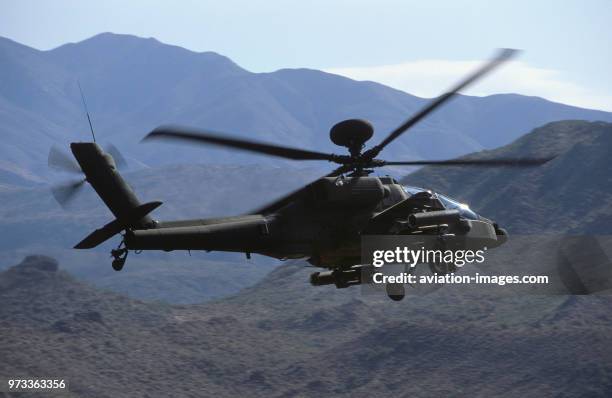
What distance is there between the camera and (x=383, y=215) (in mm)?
36312

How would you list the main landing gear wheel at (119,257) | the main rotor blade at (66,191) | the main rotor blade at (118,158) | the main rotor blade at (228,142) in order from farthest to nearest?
the main rotor blade at (118,158), the main rotor blade at (66,191), the main landing gear wheel at (119,257), the main rotor blade at (228,142)

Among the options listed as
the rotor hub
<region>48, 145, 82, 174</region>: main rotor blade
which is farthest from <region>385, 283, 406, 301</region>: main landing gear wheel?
<region>48, 145, 82, 174</region>: main rotor blade

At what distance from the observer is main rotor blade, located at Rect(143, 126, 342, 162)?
3000cm

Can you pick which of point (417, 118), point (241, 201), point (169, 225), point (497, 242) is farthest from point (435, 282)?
point (241, 201)

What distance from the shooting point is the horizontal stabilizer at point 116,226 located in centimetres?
3269

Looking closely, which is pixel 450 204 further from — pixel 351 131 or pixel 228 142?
pixel 228 142

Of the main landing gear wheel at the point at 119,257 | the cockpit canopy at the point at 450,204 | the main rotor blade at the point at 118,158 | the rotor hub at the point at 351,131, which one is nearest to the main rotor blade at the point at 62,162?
the main rotor blade at the point at 118,158

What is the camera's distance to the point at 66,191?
113 feet

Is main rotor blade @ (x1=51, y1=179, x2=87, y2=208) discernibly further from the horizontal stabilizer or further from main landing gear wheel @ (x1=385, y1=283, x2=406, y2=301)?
main landing gear wheel @ (x1=385, y1=283, x2=406, y2=301)

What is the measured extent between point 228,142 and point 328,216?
6.08 meters

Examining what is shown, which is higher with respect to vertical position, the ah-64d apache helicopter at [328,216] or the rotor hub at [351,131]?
the rotor hub at [351,131]

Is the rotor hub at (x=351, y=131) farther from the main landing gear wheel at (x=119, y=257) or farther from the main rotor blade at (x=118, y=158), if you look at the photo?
the main landing gear wheel at (x=119, y=257)

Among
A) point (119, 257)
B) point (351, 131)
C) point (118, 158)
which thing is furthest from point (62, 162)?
point (351, 131)

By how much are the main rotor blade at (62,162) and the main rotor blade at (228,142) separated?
5169mm
